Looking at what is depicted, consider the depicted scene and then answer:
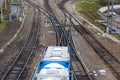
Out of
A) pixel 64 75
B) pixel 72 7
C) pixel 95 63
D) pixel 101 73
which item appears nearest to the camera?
pixel 64 75

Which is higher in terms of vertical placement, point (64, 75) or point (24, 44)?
point (64, 75)

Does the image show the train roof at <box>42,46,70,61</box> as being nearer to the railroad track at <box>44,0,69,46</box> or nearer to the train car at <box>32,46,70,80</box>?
the train car at <box>32,46,70,80</box>

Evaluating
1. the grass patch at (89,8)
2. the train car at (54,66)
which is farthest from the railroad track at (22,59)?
the grass patch at (89,8)

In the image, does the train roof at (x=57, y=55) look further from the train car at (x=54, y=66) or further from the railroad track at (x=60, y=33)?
the railroad track at (x=60, y=33)

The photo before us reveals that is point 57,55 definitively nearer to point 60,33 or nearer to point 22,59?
point 22,59

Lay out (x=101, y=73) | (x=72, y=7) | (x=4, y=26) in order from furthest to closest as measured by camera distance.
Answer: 1. (x=72, y=7)
2. (x=4, y=26)
3. (x=101, y=73)

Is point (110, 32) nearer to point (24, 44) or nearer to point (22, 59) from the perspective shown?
point (24, 44)

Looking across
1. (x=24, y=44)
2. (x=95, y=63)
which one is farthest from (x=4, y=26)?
(x=95, y=63)

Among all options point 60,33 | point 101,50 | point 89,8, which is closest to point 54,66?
point 101,50
